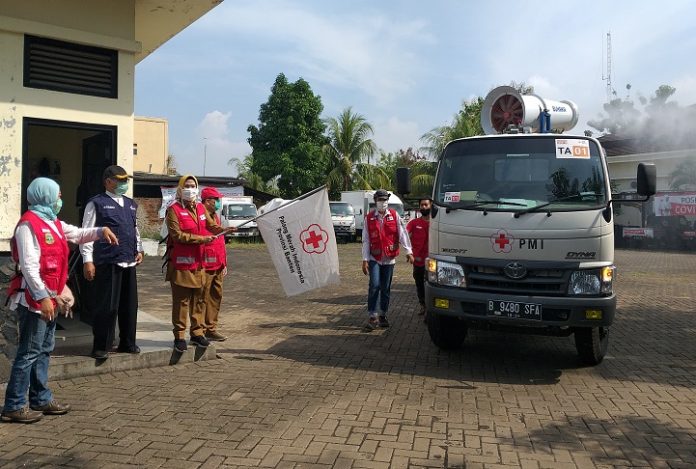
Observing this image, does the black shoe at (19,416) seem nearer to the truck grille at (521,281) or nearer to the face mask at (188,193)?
the face mask at (188,193)

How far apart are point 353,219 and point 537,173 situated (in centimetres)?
2164

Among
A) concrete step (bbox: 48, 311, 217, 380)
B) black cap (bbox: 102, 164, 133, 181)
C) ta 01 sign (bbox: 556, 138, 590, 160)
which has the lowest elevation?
concrete step (bbox: 48, 311, 217, 380)

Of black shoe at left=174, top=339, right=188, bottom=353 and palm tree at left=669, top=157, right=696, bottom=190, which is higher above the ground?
palm tree at left=669, top=157, right=696, bottom=190

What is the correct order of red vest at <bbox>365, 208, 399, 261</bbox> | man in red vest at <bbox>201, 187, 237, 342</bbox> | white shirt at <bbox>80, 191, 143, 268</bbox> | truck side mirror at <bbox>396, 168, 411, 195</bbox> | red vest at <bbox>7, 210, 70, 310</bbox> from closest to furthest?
red vest at <bbox>7, 210, 70, 310</bbox> → white shirt at <bbox>80, 191, 143, 268</bbox> → man in red vest at <bbox>201, 187, 237, 342</bbox> → truck side mirror at <bbox>396, 168, 411, 195</bbox> → red vest at <bbox>365, 208, 399, 261</bbox>

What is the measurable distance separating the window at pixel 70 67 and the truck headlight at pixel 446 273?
13.3 ft

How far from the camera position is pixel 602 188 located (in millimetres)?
5750

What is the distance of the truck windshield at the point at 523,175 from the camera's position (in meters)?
5.74

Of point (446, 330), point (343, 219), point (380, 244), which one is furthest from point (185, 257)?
point (343, 219)

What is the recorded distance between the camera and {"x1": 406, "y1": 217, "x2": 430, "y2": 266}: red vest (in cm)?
842

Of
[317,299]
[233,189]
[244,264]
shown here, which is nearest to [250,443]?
[317,299]

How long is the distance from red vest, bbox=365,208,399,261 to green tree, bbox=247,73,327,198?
2382 cm

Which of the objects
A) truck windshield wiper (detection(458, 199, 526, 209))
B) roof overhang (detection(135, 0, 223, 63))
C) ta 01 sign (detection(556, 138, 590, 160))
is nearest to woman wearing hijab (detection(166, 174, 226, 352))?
roof overhang (detection(135, 0, 223, 63))

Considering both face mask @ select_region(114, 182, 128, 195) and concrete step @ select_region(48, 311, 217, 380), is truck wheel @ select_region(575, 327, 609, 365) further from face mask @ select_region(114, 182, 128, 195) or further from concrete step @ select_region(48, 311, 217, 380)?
face mask @ select_region(114, 182, 128, 195)

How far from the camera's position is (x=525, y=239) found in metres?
5.49
